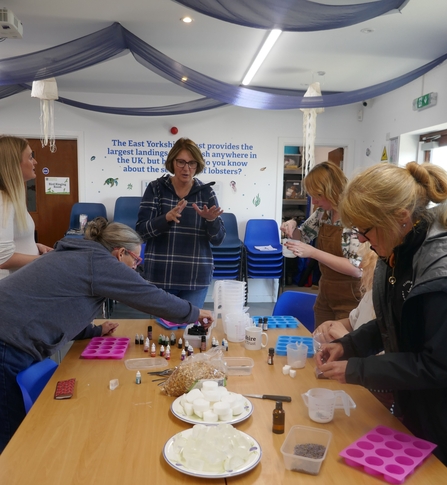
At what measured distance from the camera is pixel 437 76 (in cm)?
425

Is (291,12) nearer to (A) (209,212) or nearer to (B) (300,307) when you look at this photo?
(A) (209,212)

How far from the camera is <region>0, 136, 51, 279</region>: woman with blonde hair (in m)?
2.37

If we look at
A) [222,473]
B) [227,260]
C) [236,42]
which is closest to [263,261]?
[227,260]

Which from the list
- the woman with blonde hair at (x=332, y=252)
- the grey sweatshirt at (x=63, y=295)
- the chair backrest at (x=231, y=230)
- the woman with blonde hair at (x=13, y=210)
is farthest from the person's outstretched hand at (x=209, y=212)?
the chair backrest at (x=231, y=230)

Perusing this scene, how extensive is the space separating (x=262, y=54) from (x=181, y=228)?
85.9 inches

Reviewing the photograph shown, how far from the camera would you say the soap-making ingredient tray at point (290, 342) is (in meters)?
1.93

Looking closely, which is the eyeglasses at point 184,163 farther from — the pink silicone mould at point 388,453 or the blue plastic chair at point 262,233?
the blue plastic chair at point 262,233

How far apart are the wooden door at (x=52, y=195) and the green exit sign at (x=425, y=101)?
13.6ft

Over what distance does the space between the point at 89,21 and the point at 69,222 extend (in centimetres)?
302

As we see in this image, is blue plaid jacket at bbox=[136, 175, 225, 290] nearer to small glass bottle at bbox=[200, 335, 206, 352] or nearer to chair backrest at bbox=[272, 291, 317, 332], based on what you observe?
chair backrest at bbox=[272, 291, 317, 332]

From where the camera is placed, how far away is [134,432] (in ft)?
4.19

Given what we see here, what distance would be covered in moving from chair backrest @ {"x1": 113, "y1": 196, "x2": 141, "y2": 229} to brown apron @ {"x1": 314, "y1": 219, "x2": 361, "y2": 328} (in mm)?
3585

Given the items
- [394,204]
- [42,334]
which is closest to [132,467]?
[42,334]

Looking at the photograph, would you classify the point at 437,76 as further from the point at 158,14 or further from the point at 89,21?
the point at 89,21
